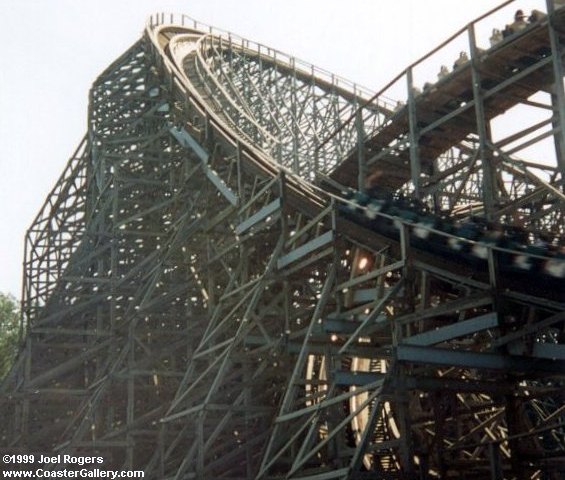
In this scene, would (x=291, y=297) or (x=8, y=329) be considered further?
(x=8, y=329)

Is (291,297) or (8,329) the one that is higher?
(8,329)

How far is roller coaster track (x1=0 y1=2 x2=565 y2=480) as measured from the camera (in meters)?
10.4

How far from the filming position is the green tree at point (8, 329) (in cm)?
3506

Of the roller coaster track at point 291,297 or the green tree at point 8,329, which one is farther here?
the green tree at point 8,329

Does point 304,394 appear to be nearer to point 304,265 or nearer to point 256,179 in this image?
point 304,265

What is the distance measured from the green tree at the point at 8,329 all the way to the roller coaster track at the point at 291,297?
48.7ft

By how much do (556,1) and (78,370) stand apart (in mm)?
12602

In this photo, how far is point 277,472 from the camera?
46.4 ft

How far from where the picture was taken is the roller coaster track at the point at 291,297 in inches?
410

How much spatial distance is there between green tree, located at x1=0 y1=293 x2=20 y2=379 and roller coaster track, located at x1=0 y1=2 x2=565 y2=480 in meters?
14.9

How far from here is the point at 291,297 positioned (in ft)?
44.4

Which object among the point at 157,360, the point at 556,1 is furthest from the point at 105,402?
the point at 556,1

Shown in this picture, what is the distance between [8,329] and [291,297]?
92.1 feet

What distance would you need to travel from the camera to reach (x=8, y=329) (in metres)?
38.6
